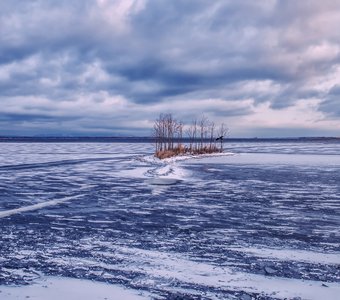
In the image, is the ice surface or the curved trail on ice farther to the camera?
the curved trail on ice

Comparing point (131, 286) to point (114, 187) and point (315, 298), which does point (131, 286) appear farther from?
point (114, 187)

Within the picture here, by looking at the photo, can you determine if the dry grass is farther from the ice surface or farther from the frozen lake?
the ice surface

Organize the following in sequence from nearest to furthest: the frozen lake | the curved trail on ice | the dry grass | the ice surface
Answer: the ice surface → the frozen lake → the curved trail on ice → the dry grass

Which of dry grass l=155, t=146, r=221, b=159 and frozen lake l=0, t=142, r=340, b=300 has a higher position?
dry grass l=155, t=146, r=221, b=159

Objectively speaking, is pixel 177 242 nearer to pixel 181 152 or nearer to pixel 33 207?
pixel 33 207

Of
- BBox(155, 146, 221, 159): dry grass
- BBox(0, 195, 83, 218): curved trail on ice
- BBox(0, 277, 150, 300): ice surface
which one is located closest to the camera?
BBox(0, 277, 150, 300): ice surface

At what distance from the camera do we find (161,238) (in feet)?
27.3

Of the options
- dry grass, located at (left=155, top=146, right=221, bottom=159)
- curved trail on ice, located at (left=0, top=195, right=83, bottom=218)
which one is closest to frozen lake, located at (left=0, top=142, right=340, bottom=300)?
curved trail on ice, located at (left=0, top=195, right=83, bottom=218)

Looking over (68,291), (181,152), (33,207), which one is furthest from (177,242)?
(181,152)

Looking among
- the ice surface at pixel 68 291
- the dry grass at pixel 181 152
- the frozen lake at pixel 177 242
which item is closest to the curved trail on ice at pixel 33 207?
the frozen lake at pixel 177 242

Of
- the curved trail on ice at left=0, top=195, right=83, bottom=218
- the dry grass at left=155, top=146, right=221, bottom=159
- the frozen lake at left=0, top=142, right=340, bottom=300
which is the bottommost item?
the curved trail on ice at left=0, top=195, right=83, bottom=218

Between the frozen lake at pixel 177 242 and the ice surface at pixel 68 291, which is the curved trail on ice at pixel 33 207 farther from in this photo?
the ice surface at pixel 68 291

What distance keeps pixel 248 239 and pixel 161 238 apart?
5.53 ft

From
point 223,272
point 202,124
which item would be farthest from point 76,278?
point 202,124
